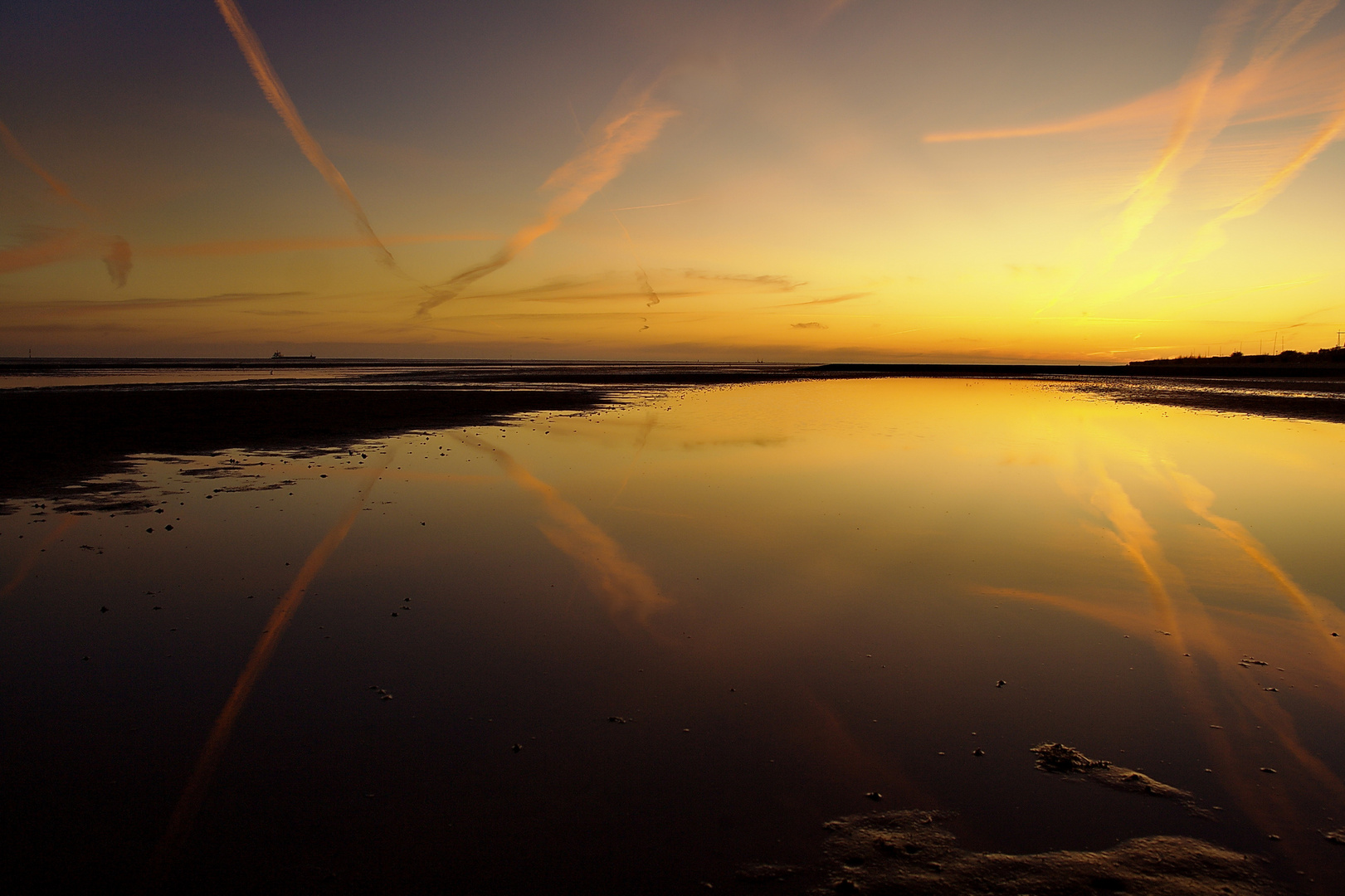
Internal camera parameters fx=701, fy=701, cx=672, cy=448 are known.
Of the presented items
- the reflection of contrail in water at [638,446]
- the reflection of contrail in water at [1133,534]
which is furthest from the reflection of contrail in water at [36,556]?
the reflection of contrail in water at [1133,534]

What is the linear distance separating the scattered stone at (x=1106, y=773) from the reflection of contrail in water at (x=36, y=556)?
39.5 feet

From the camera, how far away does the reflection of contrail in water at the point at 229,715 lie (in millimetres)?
4523

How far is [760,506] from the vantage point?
47.6ft

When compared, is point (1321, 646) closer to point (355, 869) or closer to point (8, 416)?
point (355, 869)

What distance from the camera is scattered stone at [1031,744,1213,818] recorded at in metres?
4.96

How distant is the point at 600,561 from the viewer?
34.9 ft

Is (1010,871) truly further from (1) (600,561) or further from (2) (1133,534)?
(2) (1133,534)

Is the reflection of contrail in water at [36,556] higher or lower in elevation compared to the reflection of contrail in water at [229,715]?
higher

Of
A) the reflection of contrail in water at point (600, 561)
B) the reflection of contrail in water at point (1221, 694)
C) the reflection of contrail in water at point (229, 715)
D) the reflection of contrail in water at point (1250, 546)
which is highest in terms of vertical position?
the reflection of contrail in water at point (229, 715)

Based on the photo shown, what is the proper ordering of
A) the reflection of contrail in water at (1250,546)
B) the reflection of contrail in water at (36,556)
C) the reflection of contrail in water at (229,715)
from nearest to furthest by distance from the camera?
1. the reflection of contrail in water at (229,715)
2. the reflection of contrail in water at (1250,546)
3. the reflection of contrail in water at (36,556)

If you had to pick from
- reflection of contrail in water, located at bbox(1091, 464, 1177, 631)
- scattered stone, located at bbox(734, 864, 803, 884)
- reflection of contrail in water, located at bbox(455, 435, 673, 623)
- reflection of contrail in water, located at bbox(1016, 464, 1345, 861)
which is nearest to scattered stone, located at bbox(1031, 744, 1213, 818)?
reflection of contrail in water, located at bbox(1016, 464, 1345, 861)

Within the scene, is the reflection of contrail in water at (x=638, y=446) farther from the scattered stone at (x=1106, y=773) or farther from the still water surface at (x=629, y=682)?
the scattered stone at (x=1106, y=773)

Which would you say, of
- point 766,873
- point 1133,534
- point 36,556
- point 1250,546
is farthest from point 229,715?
point 1250,546

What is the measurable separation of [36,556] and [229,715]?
7461 mm
